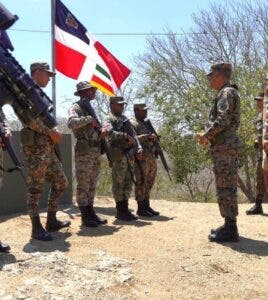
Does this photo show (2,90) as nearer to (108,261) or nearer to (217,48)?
(108,261)

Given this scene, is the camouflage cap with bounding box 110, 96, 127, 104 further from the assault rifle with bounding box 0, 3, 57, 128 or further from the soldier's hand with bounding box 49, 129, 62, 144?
the assault rifle with bounding box 0, 3, 57, 128

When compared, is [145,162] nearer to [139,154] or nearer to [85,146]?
[139,154]

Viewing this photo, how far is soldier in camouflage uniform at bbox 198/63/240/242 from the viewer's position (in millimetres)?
5723

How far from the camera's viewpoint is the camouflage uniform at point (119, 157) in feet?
23.0

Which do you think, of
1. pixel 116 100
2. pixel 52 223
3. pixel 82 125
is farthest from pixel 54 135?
pixel 116 100

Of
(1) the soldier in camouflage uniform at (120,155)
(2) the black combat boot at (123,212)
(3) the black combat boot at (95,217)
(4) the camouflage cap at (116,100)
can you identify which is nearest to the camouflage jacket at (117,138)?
(1) the soldier in camouflage uniform at (120,155)

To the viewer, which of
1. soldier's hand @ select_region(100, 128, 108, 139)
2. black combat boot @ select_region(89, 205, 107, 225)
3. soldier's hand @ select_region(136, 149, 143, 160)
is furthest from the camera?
soldier's hand @ select_region(136, 149, 143, 160)

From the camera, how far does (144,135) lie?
7539 mm

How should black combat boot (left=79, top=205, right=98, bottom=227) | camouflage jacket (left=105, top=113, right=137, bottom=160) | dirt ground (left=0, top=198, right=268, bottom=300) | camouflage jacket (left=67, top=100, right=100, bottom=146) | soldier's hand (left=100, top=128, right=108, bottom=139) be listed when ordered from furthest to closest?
camouflage jacket (left=105, top=113, right=137, bottom=160) < black combat boot (left=79, top=205, right=98, bottom=227) < soldier's hand (left=100, top=128, right=108, bottom=139) < camouflage jacket (left=67, top=100, right=100, bottom=146) < dirt ground (left=0, top=198, right=268, bottom=300)

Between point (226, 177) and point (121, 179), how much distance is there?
1.78 metres

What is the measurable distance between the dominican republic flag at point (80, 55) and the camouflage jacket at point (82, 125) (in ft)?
7.28

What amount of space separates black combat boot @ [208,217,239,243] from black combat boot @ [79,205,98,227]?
1.54 m

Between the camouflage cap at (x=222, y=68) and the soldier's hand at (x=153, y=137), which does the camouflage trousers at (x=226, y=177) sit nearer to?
the camouflage cap at (x=222, y=68)

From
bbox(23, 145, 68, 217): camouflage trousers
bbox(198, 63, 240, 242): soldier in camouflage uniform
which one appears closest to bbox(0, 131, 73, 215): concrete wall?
bbox(23, 145, 68, 217): camouflage trousers
